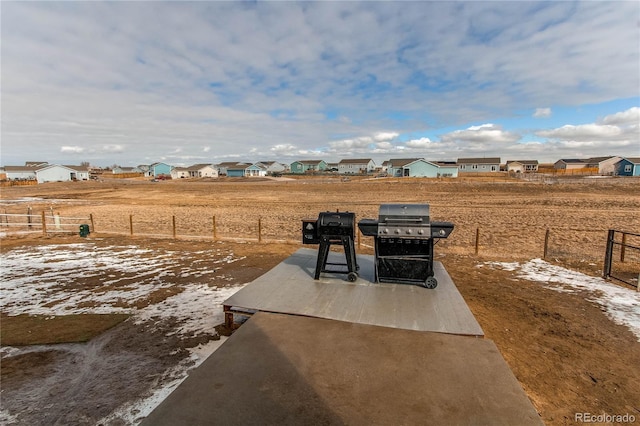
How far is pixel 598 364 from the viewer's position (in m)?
4.74

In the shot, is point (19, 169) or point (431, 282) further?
point (19, 169)

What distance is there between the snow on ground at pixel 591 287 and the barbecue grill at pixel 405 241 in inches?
149

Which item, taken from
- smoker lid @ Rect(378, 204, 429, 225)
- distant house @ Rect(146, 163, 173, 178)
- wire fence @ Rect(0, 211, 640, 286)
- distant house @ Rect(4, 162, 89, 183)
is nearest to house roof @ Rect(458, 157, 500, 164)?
wire fence @ Rect(0, 211, 640, 286)

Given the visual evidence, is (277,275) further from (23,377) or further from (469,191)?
(469,191)

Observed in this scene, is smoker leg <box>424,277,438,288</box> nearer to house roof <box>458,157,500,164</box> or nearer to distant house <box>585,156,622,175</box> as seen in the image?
house roof <box>458,157,500,164</box>

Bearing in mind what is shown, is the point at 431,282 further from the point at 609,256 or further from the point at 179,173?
the point at 179,173

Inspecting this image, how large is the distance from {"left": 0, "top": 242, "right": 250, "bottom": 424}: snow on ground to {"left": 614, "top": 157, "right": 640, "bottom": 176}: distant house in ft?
297

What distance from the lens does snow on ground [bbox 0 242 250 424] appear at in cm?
580

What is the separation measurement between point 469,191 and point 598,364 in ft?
121

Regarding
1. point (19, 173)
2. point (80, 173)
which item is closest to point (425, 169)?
point (80, 173)

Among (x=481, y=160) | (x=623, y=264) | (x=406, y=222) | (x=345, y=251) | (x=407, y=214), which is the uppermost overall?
(x=481, y=160)

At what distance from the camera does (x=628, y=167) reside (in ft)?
228

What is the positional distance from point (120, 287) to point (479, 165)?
275 feet

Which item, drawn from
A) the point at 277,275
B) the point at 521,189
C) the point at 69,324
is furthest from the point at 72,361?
the point at 521,189
